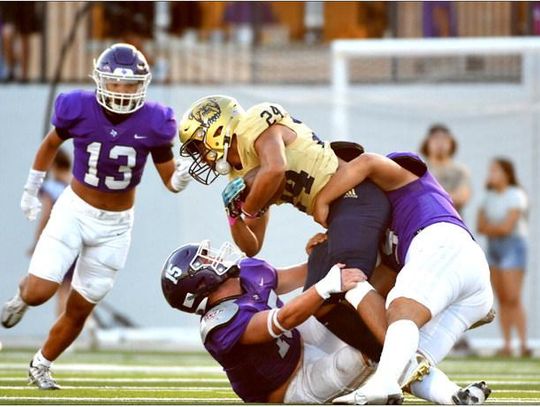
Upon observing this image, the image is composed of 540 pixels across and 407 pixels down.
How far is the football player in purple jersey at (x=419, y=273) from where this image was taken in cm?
539

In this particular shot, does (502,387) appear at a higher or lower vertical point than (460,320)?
lower

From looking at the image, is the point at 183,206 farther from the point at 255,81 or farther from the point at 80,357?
the point at 80,357

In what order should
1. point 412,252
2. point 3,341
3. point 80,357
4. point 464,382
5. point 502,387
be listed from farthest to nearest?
1. point 3,341
2. point 80,357
3. point 464,382
4. point 502,387
5. point 412,252

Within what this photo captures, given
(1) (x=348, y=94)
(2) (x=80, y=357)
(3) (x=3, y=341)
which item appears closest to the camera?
(2) (x=80, y=357)

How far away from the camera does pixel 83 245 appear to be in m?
7.62

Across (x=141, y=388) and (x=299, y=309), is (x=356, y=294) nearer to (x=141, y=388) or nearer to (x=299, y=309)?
(x=299, y=309)

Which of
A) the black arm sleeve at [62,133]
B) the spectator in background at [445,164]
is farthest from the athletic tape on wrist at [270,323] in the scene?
the spectator in background at [445,164]

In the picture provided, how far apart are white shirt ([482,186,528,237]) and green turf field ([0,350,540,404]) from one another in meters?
1.18

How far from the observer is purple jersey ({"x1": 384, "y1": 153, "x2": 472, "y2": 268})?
5.81 m

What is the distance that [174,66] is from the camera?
1324 centimetres

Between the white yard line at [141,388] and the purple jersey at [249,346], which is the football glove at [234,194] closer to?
the purple jersey at [249,346]

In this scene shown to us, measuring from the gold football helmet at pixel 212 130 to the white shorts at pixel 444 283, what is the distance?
886 mm

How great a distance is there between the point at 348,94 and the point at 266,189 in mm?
6199

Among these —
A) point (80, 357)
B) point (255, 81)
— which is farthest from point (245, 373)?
point (255, 81)
